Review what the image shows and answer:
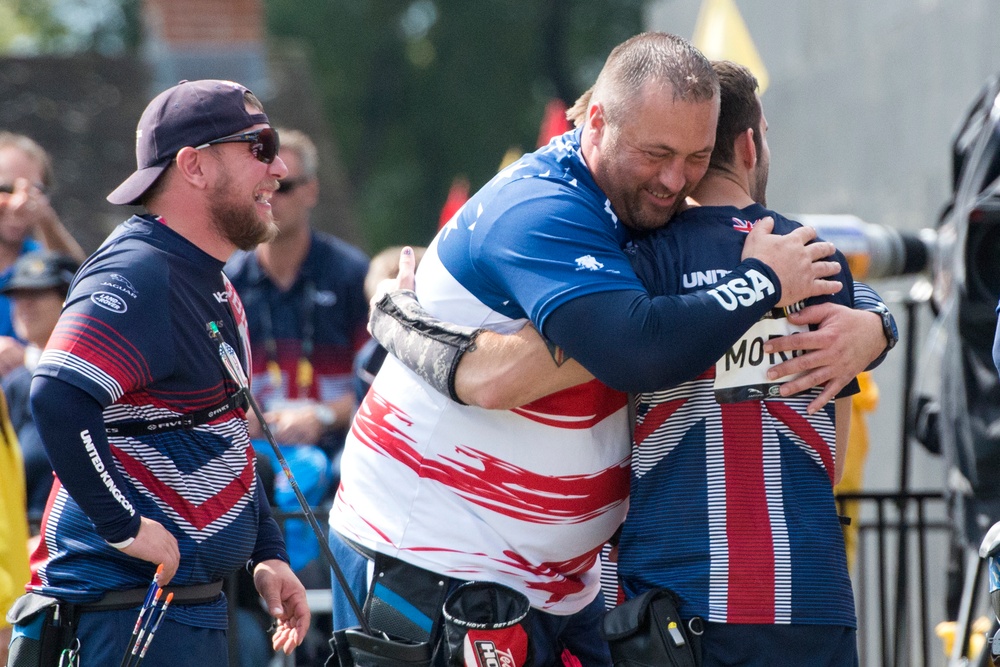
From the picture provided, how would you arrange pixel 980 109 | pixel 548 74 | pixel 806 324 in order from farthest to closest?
pixel 548 74
pixel 980 109
pixel 806 324

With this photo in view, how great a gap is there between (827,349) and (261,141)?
4.54 ft

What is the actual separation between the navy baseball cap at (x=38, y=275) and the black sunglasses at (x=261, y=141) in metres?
2.01

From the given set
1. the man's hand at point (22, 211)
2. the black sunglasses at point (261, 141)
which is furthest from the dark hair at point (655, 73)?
the man's hand at point (22, 211)

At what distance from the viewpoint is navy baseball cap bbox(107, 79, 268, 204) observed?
2723 millimetres

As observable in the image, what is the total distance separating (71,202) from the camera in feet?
49.7

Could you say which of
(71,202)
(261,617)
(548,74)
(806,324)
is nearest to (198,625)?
(806,324)

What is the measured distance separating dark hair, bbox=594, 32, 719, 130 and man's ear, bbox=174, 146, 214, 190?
928mm

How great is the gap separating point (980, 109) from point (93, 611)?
134 inches

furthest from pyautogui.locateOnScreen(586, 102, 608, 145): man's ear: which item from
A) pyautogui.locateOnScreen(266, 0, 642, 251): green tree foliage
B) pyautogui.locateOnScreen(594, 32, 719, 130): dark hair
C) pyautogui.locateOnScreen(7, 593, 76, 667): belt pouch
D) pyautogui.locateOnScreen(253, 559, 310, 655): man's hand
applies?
pyautogui.locateOnScreen(266, 0, 642, 251): green tree foliage

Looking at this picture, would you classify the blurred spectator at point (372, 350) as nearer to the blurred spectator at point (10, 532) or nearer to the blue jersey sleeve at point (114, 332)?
the blurred spectator at point (10, 532)

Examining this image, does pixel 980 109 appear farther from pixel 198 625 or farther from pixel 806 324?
pixel 198 625

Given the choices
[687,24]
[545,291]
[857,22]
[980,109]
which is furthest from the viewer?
[687,24]

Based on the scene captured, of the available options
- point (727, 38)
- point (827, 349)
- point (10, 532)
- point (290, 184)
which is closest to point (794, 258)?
point (827, 349)

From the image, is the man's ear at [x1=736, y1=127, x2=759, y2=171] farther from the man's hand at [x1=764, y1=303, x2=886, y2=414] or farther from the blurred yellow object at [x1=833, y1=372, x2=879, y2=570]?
the blurred yellow object at [x1=833, y1=372, x2=879, y2=570]
